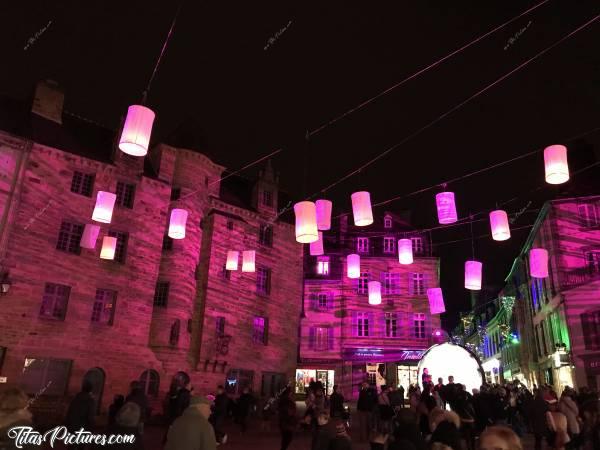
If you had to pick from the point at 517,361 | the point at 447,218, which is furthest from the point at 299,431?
the point at 517,361

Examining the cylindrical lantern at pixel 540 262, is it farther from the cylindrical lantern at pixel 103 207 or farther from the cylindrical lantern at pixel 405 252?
the cylindrical lantern at pixel 103 207

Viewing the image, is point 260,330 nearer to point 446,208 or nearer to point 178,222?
point 178,222

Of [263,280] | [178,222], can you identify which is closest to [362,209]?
[178,222]

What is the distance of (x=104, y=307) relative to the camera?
18703mm

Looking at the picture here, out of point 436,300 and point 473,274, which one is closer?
point 473,274

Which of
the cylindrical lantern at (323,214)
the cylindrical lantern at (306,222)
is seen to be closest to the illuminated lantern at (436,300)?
the cylindrical lantern at (323,214)

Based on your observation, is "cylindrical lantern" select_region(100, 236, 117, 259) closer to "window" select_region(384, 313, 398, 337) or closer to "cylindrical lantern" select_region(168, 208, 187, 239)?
"cylindrical lantern" select_region(168, 208, 187, 239)

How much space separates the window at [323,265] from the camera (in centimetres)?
3538

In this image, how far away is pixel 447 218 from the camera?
13.2 metres

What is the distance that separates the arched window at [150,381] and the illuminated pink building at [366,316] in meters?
15.2

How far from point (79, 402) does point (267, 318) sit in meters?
17.6

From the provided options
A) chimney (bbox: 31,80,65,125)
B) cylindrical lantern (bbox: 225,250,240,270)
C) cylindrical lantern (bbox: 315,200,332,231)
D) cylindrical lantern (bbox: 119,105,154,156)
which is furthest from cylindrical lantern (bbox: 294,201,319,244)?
chimney (bbox: 31,80,65,125)

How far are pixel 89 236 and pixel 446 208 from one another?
1260 centimetres

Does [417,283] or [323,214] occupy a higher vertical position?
[417,283]
